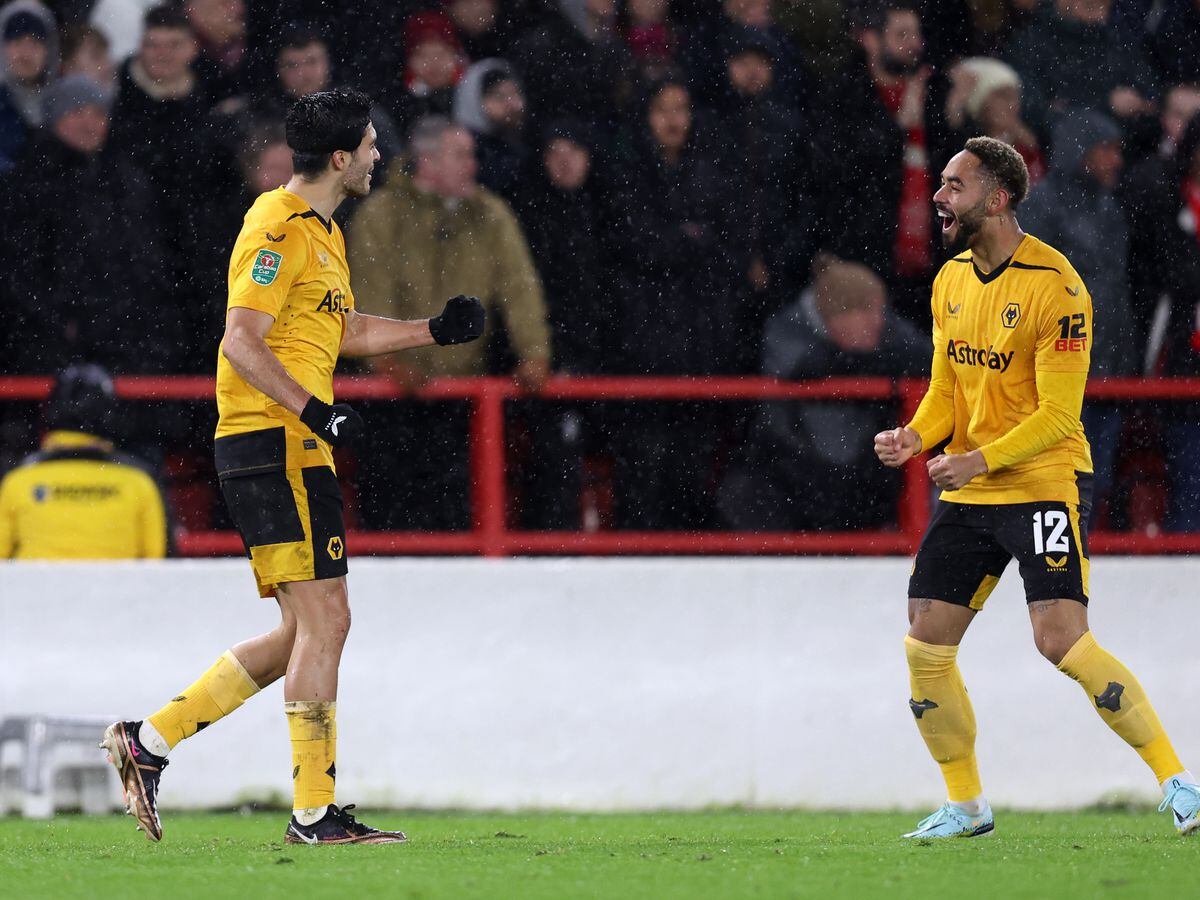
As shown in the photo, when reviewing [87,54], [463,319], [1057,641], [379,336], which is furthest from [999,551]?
[87,54]

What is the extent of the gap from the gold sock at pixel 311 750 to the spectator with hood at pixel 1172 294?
16.6 ft

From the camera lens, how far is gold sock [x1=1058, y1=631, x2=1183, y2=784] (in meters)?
6.26

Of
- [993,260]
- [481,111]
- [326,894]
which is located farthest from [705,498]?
[326,894]

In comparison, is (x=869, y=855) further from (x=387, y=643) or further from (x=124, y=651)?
(x=124, y=651)

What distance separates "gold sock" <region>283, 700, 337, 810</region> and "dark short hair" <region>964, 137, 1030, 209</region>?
8.77ft

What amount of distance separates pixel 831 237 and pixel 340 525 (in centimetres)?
422

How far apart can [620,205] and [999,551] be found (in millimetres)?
3639

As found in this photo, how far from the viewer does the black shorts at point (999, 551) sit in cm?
624

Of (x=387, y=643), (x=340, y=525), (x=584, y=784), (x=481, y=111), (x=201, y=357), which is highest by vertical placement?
(x=481, y=111)

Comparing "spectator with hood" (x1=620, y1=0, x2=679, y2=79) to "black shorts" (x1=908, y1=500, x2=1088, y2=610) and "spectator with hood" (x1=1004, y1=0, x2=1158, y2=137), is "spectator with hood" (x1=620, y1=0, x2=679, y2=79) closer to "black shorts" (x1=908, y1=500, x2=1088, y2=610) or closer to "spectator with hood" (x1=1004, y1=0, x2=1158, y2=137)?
"spectator with hood" (x1=1004, y1=0, x2=1158, y2=137)

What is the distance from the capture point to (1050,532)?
625 cm

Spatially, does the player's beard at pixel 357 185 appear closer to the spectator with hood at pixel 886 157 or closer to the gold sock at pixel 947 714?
the gold sock at pixel 947 714

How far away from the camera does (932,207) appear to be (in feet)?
32.7

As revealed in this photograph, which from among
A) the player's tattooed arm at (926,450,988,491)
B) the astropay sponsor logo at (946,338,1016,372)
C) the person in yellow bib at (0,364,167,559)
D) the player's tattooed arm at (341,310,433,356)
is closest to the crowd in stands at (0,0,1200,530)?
the person in yellow bib at (0,364,167,559)
